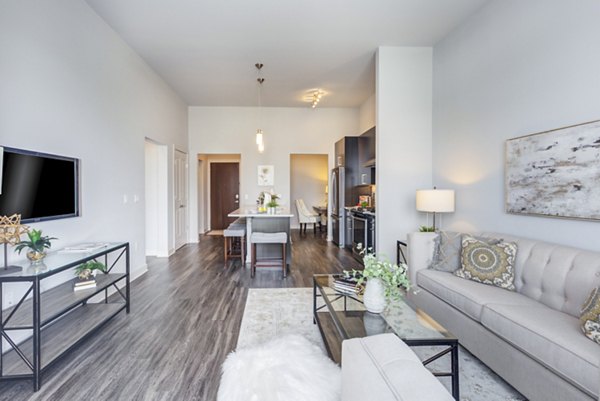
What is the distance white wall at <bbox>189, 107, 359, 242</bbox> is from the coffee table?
5.14 meters

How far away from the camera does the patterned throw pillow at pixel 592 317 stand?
5.03 feet

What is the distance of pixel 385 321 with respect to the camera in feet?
6.29

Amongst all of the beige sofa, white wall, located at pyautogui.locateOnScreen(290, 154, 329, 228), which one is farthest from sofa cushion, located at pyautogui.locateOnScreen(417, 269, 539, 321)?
white wall, located at pyautogui.locateOnScreen(290, 154, 329, 228)

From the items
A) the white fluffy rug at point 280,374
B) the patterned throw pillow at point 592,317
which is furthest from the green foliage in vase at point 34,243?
the patterned throw pillow at point 592,317

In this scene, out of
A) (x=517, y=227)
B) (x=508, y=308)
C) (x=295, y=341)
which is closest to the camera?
(x=508, y=308)

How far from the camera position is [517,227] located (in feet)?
9.39

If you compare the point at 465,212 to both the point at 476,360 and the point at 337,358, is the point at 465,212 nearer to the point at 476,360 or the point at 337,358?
the point at 476,360

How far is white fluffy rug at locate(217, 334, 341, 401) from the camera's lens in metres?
1.67

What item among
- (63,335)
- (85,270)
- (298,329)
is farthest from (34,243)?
(298,329)

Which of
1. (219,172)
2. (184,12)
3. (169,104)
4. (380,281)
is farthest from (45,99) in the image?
(219,172)

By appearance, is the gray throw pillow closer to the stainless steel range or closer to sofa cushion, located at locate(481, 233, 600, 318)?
sofa cushion, located at locate(481, 233, 600, 318)

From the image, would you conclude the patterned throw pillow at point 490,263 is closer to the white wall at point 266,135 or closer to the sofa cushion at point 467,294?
the sofa cushion at point 467,294

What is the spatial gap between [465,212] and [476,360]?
1879 millimetres

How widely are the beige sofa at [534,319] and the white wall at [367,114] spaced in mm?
4151
